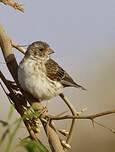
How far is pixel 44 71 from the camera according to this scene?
397 cm

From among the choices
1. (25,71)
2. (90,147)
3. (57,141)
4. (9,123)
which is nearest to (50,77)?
(25,71)

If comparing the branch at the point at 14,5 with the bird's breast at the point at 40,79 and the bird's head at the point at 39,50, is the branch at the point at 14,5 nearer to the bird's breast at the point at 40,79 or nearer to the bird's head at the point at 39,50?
the bird's breast at the point at 40,79

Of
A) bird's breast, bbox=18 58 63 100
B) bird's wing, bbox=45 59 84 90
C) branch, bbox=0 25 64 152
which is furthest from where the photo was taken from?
bird's wing, bbox=45 59 84 90

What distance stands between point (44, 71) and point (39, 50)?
0.60ft

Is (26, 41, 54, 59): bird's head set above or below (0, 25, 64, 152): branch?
below

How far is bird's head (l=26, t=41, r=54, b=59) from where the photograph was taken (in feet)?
13.2

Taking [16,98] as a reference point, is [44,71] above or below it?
below

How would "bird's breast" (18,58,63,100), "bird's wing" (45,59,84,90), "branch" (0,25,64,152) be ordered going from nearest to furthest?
"branch" (0,25,64,152) → "bird's breast" (18,58,63,100) → "bird's wing" (45,59,84,90)

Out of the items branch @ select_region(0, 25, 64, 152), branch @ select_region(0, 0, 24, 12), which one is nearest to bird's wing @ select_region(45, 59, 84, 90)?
branch @ select_region(0, 25, 64, 152)

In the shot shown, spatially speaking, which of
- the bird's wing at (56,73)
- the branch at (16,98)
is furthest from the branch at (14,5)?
the bird's wing at (56,73)

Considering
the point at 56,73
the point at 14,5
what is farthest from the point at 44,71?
the point at 14,5

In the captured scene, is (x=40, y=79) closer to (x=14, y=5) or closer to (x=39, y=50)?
(x=39, y=50)

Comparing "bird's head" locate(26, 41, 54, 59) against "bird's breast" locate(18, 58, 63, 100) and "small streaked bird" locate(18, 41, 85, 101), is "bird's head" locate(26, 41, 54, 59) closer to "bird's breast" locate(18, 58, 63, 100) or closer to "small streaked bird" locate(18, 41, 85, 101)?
"small streaked bird" locate(18, 41, 85, 101)

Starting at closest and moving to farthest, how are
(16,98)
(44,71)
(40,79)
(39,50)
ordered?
(16,98) → (40,79) → (44,71) → (39,50)
